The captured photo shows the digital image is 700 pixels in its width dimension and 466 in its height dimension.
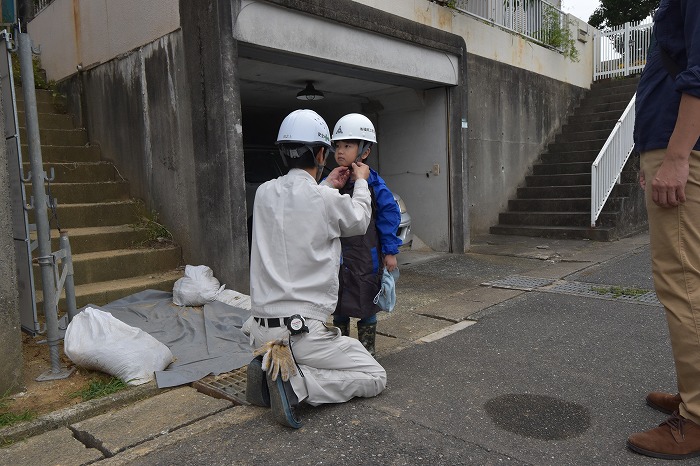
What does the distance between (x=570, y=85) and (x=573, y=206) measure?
450cm

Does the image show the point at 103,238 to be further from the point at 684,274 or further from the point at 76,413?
the point at 684,274

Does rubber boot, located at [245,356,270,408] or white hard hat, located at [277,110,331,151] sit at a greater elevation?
white hard hat, located at [277,110,331,151]

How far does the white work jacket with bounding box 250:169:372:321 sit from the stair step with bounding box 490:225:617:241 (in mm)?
6851

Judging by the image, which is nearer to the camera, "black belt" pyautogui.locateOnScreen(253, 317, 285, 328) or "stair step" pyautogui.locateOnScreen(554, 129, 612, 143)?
"black belt" pyautogui.locateOnScreen(253, 317, 285, 328)

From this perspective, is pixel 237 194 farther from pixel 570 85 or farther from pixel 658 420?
pixel 570 85

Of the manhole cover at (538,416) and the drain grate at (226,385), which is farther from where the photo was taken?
the drain grate at (226,385)

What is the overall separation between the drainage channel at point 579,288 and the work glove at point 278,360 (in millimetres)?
3599

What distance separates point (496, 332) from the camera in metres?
4.25

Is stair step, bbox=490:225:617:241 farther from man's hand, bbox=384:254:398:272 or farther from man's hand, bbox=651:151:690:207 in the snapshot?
man's hand, bbox=651:151:690:207

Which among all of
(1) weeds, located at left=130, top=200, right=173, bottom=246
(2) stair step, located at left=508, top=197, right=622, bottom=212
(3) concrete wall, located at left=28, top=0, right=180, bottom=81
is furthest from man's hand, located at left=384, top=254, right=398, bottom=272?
(2) stair step, located at left=508, top=197, right=622, bottom=212

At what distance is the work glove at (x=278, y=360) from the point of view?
267 cm

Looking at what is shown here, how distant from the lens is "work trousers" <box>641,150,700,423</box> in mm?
2273

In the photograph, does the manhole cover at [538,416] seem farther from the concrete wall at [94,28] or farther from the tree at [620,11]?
the tree at [620,11]

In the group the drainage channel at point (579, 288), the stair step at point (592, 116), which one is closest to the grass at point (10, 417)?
the drainage channel at point (579, 288)
